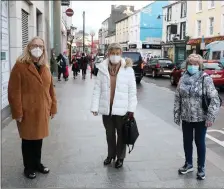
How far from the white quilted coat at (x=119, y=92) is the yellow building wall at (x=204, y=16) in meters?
28.5

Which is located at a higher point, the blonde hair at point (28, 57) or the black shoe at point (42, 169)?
the blonde hair at point (28, 57)

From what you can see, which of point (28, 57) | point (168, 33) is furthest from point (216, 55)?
point (168, 33)

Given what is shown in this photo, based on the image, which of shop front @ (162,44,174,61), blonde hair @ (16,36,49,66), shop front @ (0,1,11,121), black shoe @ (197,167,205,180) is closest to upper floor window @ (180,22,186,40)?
shop front @ (162,44,174,61)

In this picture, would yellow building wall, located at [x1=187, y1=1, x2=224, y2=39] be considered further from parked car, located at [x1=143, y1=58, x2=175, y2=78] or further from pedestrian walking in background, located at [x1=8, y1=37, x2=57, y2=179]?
pedestrian walking in background, located at [x1=8, y1=37, x2=57, y2=179]

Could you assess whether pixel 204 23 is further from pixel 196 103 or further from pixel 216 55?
pixel 196 103

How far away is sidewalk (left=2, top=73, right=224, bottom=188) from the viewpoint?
173 inches

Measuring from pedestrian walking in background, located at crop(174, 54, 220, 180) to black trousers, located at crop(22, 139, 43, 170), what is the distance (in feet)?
6.50

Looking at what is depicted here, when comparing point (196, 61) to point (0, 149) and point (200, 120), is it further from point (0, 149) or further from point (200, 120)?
point (0, 149)

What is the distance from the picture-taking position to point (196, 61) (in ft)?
14.7

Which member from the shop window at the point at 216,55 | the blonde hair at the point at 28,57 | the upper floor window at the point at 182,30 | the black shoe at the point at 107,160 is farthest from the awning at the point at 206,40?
the blonde hair at the point at 28,57

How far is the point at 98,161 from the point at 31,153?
110 centimetres

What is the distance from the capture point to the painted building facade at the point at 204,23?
103 ft

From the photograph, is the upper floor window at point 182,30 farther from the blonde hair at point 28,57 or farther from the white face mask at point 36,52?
the white face mask at point 36,52

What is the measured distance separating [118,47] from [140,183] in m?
1.87
